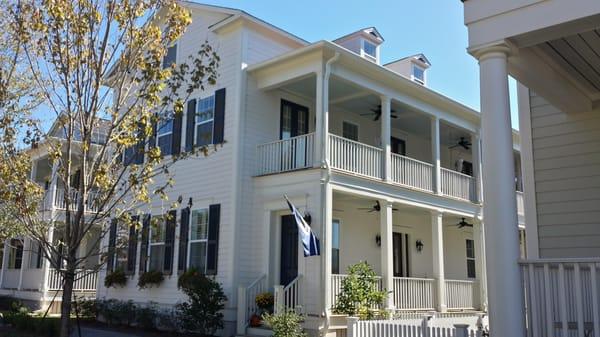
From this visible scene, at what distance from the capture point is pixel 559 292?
18.1 feet

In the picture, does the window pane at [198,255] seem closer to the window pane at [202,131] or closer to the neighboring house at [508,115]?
the window pane at [202,131]

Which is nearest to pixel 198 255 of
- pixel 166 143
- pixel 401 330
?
pixel 166 143

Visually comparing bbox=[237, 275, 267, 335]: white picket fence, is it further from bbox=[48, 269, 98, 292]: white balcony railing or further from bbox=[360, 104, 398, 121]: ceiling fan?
bbox=[48, 269, 98, 292]: white balcony railing

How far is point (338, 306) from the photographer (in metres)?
12.8

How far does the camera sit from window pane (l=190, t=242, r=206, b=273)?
15007mm

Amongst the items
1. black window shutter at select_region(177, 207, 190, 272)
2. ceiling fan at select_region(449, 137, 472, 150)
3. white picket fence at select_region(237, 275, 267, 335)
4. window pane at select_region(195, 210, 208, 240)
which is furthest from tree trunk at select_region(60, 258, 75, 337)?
ceiling fan at select_region(449, 137, 472, 150)

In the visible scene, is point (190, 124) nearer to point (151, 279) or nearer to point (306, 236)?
point (151, 279)

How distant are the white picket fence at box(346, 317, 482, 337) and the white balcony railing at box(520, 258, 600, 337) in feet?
8.19

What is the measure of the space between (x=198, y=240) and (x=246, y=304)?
280 cm

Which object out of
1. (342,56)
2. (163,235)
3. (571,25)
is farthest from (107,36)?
(163,235)

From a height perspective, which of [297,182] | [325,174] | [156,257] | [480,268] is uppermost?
[325,174]

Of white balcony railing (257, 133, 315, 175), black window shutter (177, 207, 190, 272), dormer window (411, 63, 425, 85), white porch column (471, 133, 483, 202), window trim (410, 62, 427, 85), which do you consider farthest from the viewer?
dormer window (411, 63, 425, 85)

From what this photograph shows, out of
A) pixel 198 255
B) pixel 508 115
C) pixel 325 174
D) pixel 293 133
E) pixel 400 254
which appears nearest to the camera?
pixel 508 115

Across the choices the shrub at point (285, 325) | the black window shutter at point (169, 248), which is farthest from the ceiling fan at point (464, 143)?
the shrub at point (285, 325)
